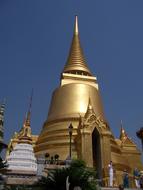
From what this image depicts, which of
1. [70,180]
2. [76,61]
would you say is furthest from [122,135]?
[70,180]

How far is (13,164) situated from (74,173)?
5.86m

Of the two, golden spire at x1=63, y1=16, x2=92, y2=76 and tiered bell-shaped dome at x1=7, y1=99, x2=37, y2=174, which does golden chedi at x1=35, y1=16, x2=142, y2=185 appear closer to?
golden spire at x1=63, y1=16, x2=92, y2=76

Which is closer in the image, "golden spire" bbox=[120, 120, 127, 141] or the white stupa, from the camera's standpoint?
the white stupa

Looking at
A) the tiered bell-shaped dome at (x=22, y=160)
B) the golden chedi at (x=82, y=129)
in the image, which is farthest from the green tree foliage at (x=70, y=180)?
the golden chedi at (x=82, y=129)

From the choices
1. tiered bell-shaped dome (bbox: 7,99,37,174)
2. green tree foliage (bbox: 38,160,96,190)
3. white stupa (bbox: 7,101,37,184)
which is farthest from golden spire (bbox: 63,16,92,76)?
green tree foliage (bbox: 38,160,96,190)

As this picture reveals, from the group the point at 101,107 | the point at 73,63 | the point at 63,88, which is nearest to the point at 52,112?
the point at 63,88

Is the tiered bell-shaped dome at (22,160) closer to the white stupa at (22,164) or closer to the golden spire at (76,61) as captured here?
the white stupa at (22,164)

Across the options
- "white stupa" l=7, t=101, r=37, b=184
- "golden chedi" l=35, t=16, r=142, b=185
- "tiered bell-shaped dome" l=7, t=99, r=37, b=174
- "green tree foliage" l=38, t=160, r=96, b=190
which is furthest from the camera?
"golden chedi" l=35, t=16, r=142, b=185

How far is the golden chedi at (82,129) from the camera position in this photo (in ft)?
83.8

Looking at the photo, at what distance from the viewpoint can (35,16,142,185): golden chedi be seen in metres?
25.5

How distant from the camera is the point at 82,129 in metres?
26.0

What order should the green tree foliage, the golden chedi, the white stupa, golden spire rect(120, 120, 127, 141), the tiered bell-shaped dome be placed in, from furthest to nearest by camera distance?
1. golden spire rect(120, 120, 127, 141)
2. the golden chedi
3. the tiered bell-shaped dome
4. the white stupa
5. the green tree foliage

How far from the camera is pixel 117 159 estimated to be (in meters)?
27.6

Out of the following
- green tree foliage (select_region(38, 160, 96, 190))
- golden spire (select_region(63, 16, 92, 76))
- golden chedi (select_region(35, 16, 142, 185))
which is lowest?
green tree foliage (select_region(38, 160, 96, 190))
